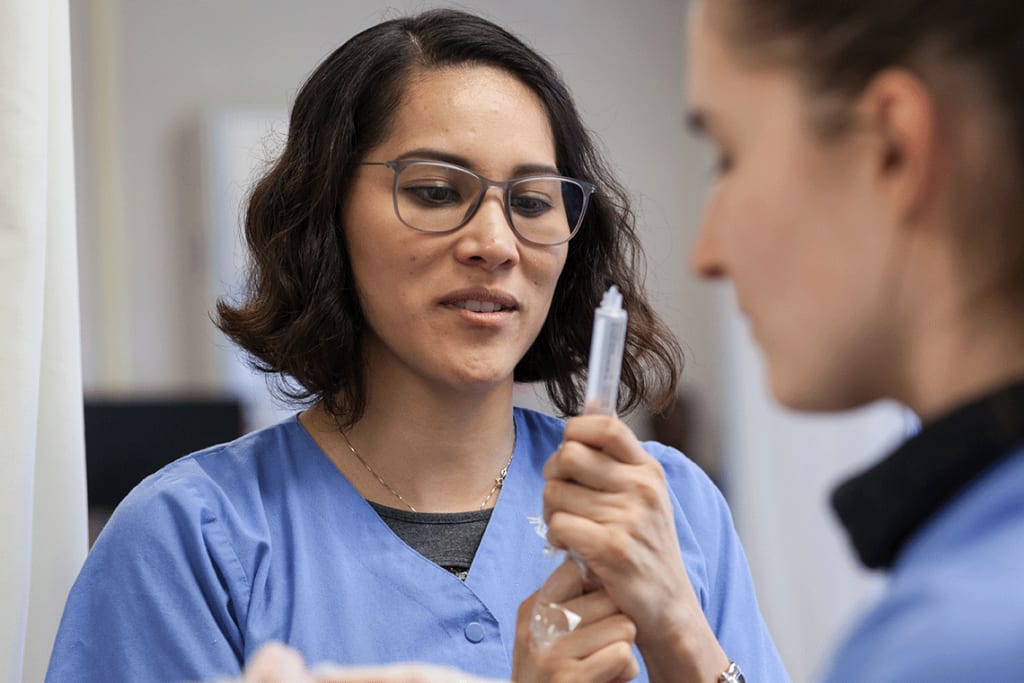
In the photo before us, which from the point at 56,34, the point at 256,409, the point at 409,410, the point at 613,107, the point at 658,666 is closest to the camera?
the point at 658,666

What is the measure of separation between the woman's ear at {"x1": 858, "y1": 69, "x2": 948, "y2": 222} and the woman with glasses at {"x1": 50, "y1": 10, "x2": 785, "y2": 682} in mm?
518

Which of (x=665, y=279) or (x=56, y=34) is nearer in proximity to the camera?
(x=56, y=34)

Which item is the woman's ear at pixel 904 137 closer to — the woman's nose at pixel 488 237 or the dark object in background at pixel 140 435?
the woman's nose at pixel 488 237

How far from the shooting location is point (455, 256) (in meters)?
1.31

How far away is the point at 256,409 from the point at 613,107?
1.70 m

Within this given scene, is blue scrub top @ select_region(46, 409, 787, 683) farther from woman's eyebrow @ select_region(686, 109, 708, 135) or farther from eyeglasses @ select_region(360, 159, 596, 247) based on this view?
woman's eyebrow @ select_region(686, 109, 708, 135)

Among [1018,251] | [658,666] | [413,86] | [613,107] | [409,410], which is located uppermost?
[613,107]

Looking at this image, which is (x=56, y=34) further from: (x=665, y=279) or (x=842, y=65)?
(x=665, y=279)

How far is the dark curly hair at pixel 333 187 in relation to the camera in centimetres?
139

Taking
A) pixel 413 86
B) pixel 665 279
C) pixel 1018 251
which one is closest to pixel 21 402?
pixel 413 86

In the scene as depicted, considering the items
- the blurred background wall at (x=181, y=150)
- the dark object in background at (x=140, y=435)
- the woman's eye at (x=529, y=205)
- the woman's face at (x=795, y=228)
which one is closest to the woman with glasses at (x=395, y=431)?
the woman's eye at (x=529, y=205)

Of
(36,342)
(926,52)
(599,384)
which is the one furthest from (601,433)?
(36,342)

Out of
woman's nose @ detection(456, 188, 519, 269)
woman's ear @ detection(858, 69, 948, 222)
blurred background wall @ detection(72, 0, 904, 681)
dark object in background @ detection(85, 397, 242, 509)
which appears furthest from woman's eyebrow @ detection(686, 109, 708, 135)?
blurred background wall @ detection(72, 0, 904, 681)

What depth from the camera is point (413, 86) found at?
1.37 meters
